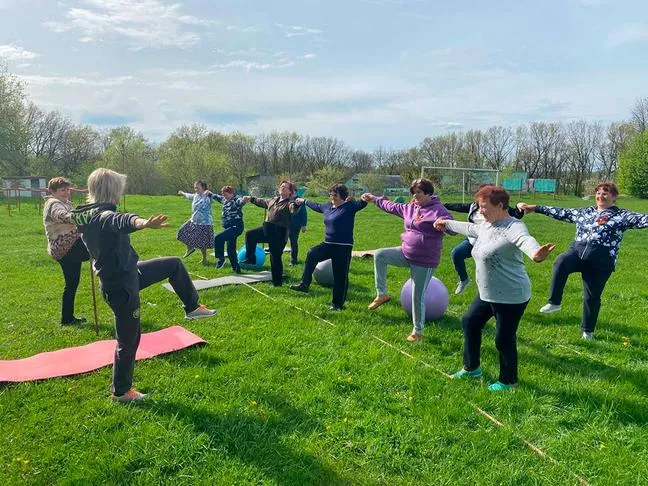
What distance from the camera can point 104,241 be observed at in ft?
13.6

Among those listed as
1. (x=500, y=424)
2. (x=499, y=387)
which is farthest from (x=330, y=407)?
(x=499, y=387)

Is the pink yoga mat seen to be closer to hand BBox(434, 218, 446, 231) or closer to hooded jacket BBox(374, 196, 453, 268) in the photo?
hooded jacket BBox(374, 196, 453, 268)

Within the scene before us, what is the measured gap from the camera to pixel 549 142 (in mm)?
70688

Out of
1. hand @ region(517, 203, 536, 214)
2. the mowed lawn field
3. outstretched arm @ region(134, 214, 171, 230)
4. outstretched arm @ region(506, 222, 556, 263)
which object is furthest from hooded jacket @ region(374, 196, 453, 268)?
outstretched arm @ region(134, 214, 171, 230)

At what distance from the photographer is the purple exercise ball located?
6812mm

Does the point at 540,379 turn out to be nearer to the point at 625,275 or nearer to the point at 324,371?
the point at 324,371

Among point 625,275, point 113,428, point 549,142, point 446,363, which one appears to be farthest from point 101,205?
point 549,142

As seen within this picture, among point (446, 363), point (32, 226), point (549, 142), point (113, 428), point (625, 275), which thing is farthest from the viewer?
point (549, 142)

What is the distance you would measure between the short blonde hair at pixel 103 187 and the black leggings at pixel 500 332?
3.66 m

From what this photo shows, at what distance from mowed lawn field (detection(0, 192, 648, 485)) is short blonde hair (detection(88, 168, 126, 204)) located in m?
1.89

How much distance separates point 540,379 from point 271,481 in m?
3.18

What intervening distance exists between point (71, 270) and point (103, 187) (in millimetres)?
2873

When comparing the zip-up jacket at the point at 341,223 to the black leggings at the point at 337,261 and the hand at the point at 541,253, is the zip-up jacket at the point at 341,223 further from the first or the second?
the hand at the point at 541,253

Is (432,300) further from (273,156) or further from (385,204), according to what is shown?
(273,156)
